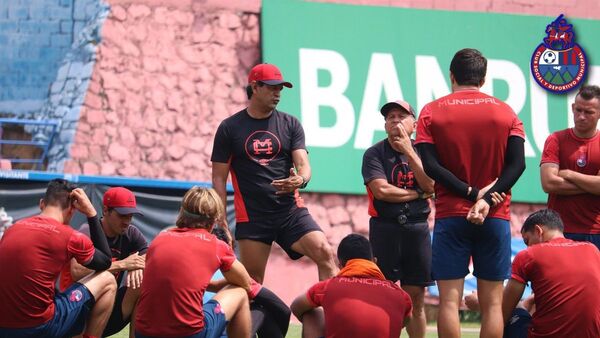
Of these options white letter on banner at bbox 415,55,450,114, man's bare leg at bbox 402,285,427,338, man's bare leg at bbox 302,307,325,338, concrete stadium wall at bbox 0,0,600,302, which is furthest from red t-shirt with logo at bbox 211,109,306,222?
white letter on banner at bbox 415,55,450,114

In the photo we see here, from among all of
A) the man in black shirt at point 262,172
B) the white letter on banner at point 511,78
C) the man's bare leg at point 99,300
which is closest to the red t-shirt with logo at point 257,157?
the man in black shirt at point 262,172

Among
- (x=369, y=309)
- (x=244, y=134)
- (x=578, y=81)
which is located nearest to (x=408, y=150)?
(x=244, y=134)

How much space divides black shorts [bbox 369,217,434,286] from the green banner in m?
6.46

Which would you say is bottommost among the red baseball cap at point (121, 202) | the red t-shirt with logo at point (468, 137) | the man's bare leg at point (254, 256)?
the man's bare leg at point (254, 256)

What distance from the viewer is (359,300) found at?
6367mm

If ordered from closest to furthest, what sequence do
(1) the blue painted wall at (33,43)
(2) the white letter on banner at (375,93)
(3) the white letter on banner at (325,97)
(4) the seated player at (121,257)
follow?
1. (4) the seated player at (121,257)
2. (1) the blue painted wall at (33,43)
3. (3) the white letter on banner at (325,97)
4. (2) the white letter on banner at (375,93)

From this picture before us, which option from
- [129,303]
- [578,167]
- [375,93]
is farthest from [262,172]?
[375,93]

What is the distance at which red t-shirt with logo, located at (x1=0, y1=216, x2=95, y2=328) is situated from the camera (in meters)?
6.97

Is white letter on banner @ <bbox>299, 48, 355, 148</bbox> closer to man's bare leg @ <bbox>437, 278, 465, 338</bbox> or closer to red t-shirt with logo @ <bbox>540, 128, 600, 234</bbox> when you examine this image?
red t-shirt with logo @ <bbox>540, 128, 600, 234</bbox>

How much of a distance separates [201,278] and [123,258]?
1849 millimetres

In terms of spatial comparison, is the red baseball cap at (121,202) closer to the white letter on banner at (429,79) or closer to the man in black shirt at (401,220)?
the man in black shirt at (401,220)

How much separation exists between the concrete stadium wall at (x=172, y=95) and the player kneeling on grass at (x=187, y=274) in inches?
317

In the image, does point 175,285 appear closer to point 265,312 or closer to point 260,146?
A: point 265,312

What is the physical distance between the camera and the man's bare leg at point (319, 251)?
8.21 metres
